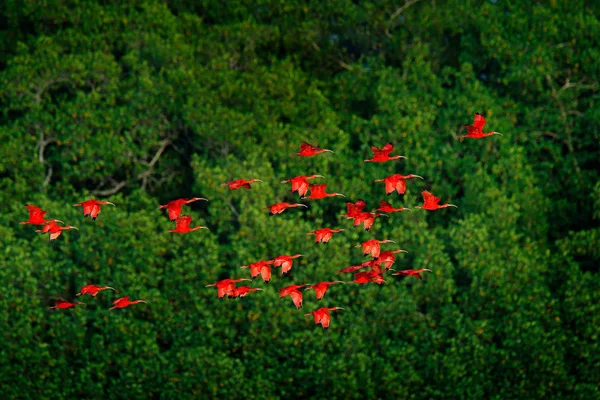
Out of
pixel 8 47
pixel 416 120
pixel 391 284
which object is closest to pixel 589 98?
pixel 416 120

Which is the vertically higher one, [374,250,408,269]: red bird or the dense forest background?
[374,250,408,269]: red bird

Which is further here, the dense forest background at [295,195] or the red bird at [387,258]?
the dense forest background at [295,195]

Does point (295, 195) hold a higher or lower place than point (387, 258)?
lower

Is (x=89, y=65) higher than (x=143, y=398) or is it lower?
higher

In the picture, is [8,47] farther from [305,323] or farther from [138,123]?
[305,323]

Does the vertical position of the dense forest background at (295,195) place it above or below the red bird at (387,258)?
below

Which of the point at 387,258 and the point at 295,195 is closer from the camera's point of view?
the point at 387,258

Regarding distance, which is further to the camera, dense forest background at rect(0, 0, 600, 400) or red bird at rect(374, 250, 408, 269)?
dense forest background at rect(0, 0, 600, 400)

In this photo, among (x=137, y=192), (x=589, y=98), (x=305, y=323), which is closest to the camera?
(x=305, y=323)
